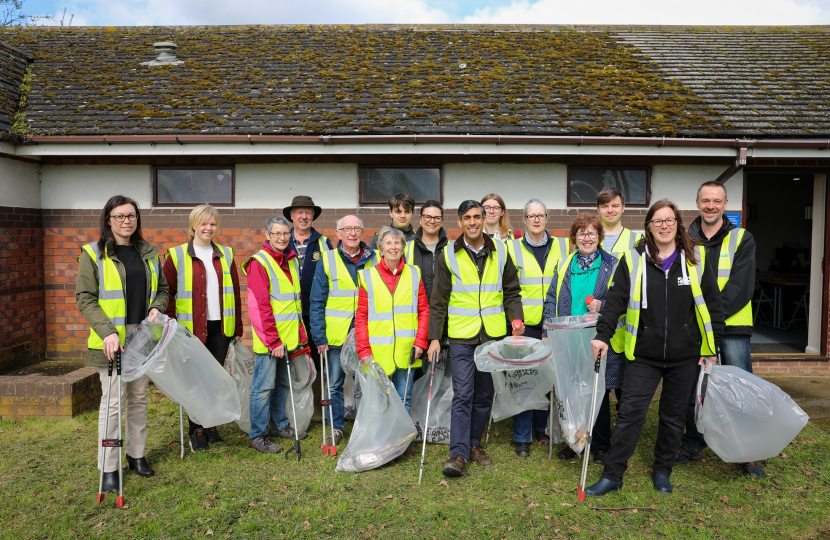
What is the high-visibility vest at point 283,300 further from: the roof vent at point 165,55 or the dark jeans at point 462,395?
the roof vent at point 165,55

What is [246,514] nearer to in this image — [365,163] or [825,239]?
[365,163]

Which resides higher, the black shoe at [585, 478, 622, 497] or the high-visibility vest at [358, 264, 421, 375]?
the high-visibility vest at [358, 264, 421, 375]

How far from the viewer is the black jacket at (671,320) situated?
3584 mm

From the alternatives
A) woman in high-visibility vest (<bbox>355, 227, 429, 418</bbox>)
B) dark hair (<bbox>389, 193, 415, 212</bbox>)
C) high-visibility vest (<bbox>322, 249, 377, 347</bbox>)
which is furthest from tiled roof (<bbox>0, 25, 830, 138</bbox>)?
woman in high-visibility vest (<bbox>355, 227, 429, 418</bbox>)

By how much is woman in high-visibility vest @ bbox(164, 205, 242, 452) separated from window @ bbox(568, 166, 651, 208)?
4340mm

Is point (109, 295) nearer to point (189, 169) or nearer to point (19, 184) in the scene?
point (189, 169)

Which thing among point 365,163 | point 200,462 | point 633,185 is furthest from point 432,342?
point 633,185

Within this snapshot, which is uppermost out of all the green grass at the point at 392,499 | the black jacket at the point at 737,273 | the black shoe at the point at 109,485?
the black jacket at the point at 737,273

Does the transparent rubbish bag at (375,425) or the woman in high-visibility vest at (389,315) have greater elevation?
the woman in high-visibility vest at (389,315)

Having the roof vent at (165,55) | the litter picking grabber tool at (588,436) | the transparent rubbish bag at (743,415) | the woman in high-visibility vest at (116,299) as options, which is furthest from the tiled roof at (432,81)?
the transparent rubbish bag at (743,415)

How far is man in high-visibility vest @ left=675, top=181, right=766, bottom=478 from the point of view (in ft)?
12.9

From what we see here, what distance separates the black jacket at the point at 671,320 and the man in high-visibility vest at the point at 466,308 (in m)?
0.83

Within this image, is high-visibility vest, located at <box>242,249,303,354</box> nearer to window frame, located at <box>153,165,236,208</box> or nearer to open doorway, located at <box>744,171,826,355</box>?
window frame, located at <box>153,165,236,208</box>

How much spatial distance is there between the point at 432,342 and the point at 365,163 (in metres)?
3.25
